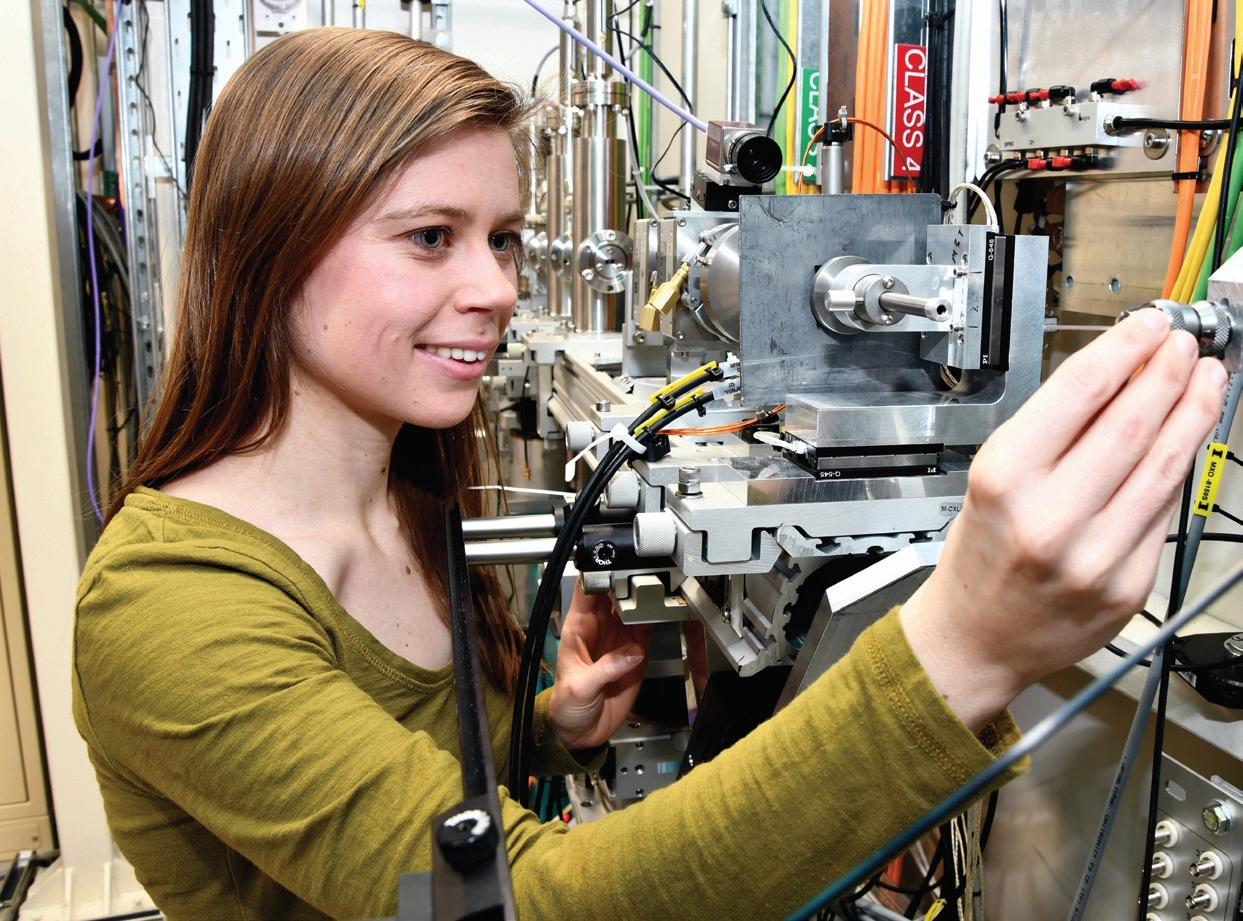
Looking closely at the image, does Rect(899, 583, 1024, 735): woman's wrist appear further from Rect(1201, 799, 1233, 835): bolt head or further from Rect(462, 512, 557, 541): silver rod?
Rect(1201, 799, 1233, 835): bolt head

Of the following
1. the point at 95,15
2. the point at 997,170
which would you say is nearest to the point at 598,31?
the point at 997,170

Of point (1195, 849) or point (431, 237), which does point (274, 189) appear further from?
point (1195, 849)

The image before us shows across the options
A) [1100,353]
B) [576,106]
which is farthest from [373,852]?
[576,106]

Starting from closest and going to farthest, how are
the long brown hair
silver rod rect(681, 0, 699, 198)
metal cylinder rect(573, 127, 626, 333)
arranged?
the long brown hair
metal cylinder rect(573, 127, 626, 333)
silver rod rect(681, 0, 699, 198)

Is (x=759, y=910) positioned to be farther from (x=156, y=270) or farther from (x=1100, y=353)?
(x=156, y=270)

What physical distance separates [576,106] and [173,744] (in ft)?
7.11

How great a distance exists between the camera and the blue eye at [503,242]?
974 mm

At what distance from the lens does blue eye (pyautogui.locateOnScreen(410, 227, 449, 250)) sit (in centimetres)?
86

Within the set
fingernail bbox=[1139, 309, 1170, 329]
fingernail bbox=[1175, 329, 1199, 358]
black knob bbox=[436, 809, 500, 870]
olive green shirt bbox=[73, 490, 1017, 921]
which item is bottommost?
olive green shirt bbox=[73, 490, 1017, 921]

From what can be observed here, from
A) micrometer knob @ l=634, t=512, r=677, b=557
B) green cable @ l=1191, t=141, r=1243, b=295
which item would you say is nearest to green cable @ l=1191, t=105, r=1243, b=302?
green cable @ l=1191, t=141, r=1243, b=295

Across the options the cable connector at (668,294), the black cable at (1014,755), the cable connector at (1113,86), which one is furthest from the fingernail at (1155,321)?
the cable connector at (1113,86)

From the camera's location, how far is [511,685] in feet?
3.76

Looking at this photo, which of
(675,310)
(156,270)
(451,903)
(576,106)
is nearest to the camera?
(451,903)

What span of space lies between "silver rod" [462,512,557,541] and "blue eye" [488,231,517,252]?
275 mm
